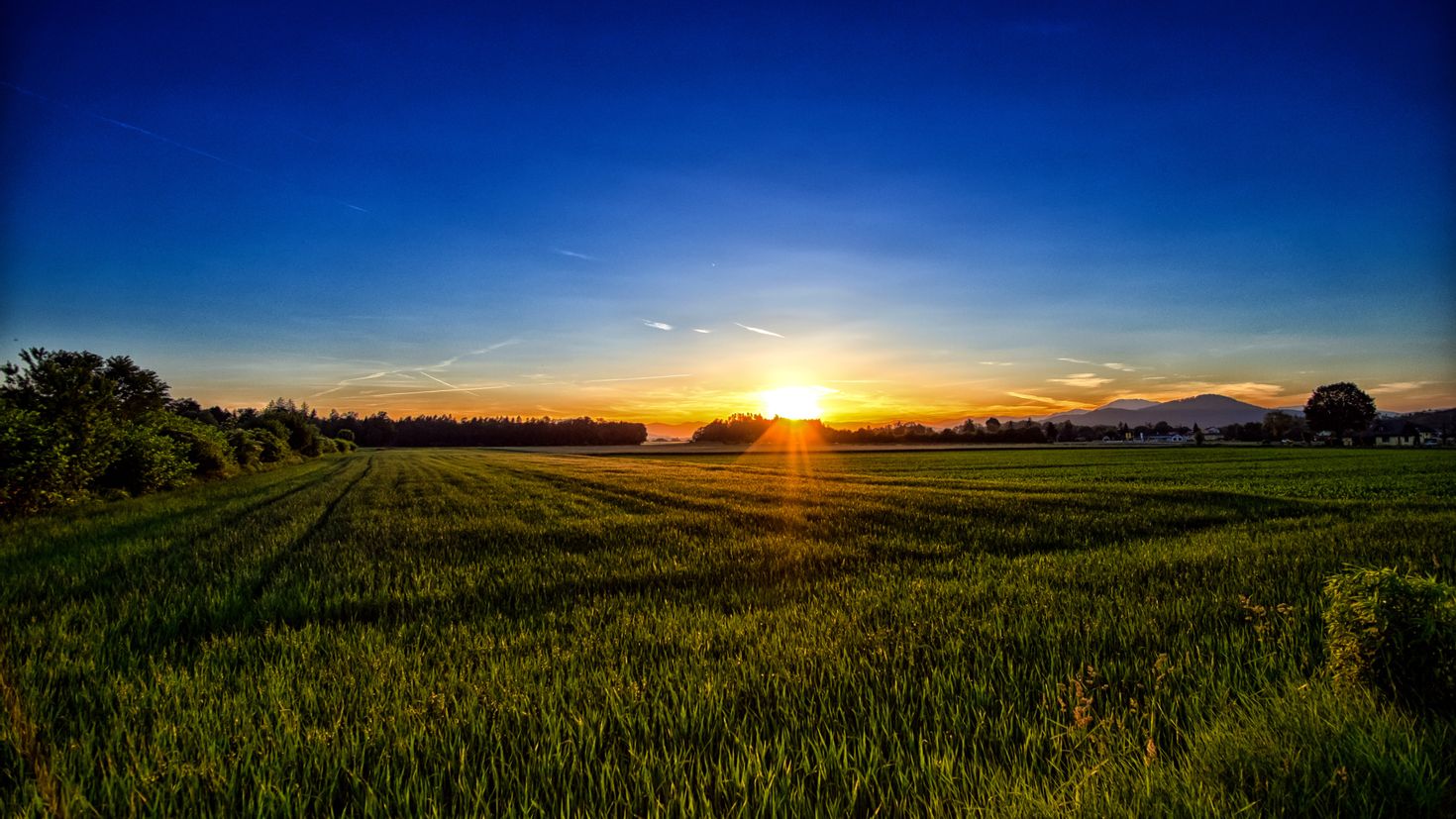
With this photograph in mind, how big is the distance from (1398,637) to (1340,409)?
550 feet

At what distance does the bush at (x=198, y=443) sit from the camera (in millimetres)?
28270

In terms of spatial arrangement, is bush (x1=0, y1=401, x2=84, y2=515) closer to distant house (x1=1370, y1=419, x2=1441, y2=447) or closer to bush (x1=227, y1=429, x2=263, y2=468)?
bush (x1=227, y1=429, x2=263, y2=468)

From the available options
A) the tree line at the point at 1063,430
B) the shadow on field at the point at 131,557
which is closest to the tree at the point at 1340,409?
the tree line at the point at 1063,430

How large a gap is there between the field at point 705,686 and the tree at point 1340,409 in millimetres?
158453

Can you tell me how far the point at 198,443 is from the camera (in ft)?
97.9

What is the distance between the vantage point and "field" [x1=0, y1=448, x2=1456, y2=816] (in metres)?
2.45

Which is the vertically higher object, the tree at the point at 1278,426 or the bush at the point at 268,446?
the tree at the point at 1278,426

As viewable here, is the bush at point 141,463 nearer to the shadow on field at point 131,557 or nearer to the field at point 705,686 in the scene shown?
the shadow on field at point 131,557

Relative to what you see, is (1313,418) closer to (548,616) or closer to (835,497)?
(835,497)

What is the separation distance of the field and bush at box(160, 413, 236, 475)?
26.0m

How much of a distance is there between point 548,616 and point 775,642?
2375 mm

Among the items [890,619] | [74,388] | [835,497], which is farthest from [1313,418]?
[74,388]

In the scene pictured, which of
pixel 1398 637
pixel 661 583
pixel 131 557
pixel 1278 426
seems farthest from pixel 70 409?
pixel 1278 426

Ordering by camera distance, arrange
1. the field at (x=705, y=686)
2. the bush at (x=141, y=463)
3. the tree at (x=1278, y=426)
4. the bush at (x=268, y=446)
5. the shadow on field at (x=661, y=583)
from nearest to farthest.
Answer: the field at (x=705, y=686) → the shadow on field at (x=661, y=583) → the bush at (x=141, y=463) → the bush at (x=268, y=446) → the tree at (x=1278, y=426)
